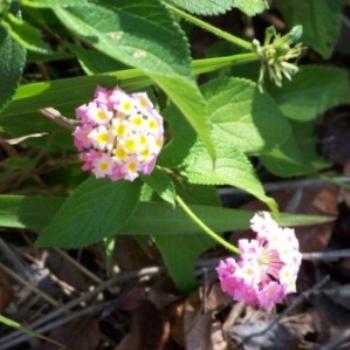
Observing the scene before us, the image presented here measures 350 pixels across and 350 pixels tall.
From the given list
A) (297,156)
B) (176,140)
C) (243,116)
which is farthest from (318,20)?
(176,140)

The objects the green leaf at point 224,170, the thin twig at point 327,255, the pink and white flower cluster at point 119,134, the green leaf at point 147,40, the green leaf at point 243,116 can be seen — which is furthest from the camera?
the thin twig at point 327,255

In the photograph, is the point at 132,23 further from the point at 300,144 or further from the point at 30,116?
the point at 300,144

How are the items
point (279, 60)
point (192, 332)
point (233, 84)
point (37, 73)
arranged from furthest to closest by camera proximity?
1. point (37, 73)
2. point (192, 332)
3. point (233, 84)
4. point (279, 60)

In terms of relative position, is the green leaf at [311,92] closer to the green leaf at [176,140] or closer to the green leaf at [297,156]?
the green leaf at [297,156]

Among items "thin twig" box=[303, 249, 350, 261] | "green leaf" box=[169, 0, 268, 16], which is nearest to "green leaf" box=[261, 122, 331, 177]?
"thin twig" box=[303, 249, 350, 261]

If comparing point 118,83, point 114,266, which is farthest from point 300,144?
point 118,83

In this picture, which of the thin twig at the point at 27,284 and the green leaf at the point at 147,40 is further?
the thin twig at the point at 27,284

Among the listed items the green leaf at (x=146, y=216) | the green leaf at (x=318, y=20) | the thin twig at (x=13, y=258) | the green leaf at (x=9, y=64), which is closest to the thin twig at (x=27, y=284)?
the thin twig at (x=13, y=258)
